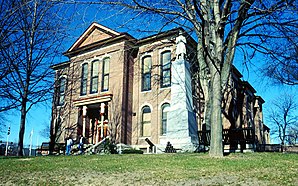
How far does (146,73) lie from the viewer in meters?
25.3

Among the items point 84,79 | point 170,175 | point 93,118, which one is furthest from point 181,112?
point 84,79

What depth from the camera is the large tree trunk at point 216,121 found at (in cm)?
1006

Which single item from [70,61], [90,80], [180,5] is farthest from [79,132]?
[180,5]

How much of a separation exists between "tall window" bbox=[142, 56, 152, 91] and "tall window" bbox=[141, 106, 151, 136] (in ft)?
5.95

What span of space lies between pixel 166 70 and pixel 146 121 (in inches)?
175

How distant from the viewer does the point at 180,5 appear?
11.3 meters

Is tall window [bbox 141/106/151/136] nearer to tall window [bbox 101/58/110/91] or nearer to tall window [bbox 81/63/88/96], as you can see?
tall window [bbox 101/58/110/91]

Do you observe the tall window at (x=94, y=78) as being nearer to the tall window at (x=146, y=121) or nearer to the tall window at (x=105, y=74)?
the tall window at (x=105, y=74)

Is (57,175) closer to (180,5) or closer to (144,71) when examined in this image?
(180,5)

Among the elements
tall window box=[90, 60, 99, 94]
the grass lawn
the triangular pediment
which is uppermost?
the triangular pediment

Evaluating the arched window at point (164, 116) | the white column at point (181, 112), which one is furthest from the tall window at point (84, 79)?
the white column at point (181, 112)

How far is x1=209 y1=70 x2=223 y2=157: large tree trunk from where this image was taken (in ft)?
33.0

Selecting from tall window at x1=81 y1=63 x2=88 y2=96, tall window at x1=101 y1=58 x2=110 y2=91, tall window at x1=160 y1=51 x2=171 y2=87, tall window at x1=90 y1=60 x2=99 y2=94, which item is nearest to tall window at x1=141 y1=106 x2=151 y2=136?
tall window at x1=160 y1=51 x2=171 y2=87

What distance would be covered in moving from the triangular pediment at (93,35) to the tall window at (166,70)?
5222 millimetres
